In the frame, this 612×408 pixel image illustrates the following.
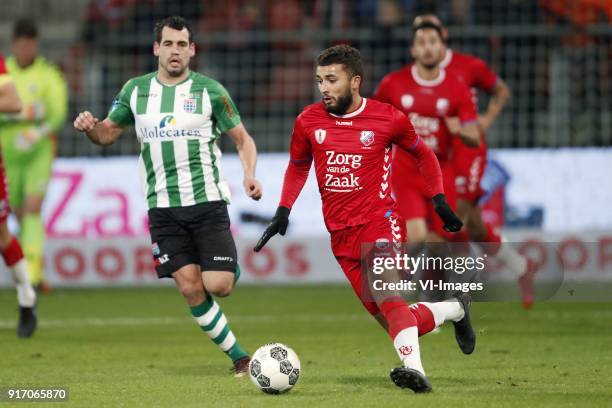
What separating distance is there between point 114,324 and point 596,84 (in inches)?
274

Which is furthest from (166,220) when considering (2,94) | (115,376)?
(2,94)

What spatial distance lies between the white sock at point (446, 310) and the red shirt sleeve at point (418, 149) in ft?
1.91

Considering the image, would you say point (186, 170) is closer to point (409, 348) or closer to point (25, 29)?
point (409, 348)

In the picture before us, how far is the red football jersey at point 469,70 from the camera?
10.5m

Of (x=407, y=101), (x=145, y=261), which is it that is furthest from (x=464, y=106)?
(x=145, y=261)

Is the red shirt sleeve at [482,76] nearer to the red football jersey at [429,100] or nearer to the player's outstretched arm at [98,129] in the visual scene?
the red football jersey at [429,100]

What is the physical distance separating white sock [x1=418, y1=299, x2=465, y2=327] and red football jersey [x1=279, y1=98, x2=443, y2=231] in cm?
57

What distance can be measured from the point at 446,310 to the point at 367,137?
3.32 ft

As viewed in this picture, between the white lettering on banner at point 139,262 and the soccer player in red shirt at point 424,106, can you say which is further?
the white lettering on banner at point 139,262

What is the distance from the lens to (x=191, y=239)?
7.67m

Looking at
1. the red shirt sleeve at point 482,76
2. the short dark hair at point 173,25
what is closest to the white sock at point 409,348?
the short dark hair at point 173,25

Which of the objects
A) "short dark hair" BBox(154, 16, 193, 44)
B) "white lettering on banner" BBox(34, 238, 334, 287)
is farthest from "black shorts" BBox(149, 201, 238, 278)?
"white lettering on banner" BBox(34, 238, 334, 287)

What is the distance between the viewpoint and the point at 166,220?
764cm

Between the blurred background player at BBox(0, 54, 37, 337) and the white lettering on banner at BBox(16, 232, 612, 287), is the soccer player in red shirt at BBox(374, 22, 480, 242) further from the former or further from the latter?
the white lettering on banner at BBox(16, 232, 612, 287)
